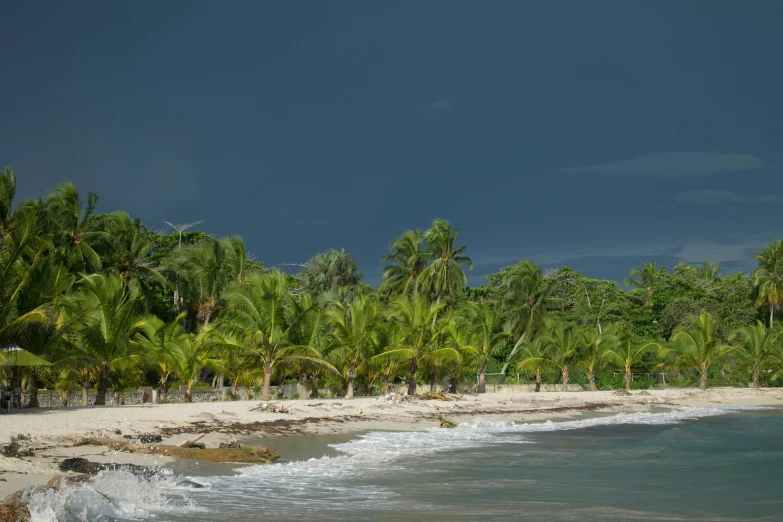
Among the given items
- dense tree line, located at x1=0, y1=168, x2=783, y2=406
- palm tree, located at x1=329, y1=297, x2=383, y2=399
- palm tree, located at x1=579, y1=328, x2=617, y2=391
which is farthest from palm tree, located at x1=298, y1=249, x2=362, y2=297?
palm tree, located at x1=329, y1=297, x2=383, y2=399

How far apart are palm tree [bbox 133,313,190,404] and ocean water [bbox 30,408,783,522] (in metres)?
9.56

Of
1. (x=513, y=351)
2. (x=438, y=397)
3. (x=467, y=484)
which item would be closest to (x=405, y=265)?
(x=513, y=351)

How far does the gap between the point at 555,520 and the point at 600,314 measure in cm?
4427

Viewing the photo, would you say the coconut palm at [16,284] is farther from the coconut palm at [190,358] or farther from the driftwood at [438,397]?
the driftwood at [438,397]

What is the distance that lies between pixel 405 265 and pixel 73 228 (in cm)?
2237

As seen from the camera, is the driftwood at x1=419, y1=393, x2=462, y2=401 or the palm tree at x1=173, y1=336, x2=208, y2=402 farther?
the driftwood at x1=419, y1=393, x2=462, y2=401

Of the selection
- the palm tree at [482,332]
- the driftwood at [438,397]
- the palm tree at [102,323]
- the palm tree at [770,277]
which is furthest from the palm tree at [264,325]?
the palm tree at [770,277]

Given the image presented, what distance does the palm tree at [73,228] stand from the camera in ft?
116

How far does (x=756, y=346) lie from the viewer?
137 feet

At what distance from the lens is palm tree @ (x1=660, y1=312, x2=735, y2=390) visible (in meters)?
39.9

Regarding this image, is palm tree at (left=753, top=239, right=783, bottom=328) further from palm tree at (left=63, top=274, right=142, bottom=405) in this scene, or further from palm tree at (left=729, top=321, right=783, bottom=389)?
palm tree at (left=63, top=274, right=142, bottom=405)

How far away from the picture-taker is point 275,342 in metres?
23.8

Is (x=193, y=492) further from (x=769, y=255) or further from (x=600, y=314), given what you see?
(x=769, y=255)

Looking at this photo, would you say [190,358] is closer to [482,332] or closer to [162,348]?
[162,348]
